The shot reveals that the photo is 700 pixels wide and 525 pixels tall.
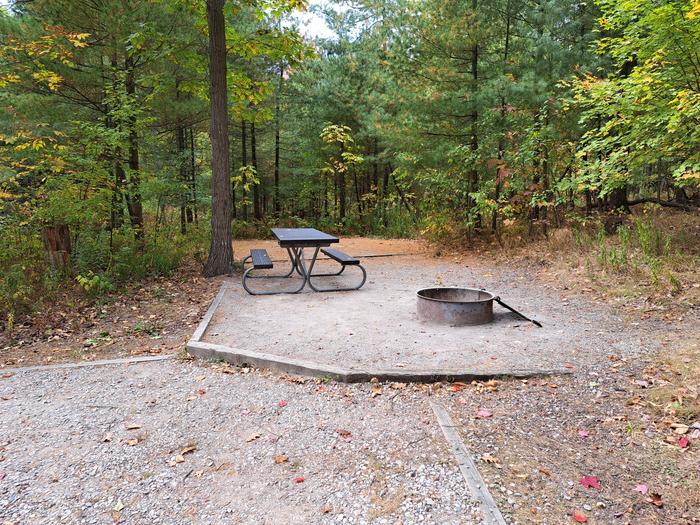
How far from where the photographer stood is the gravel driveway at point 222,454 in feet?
7.04

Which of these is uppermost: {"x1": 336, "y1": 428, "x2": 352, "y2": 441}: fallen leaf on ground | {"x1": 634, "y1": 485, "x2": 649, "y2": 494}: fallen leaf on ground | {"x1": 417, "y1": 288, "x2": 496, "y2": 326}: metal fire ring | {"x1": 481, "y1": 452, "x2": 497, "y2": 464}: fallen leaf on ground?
{"x1": 417, "y1": 288, "x2": 496, "y2": 326}: metal fire ring

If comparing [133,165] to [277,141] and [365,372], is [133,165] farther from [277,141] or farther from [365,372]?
[365,372]

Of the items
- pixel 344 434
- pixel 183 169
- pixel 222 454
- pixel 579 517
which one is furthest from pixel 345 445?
pixel 183 169

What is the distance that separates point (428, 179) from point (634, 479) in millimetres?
9077

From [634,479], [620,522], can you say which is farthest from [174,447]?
[634,479]

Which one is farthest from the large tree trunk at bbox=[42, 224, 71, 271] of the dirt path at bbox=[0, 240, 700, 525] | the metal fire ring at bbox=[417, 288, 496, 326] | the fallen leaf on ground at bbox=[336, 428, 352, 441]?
the fallen leaf on ground at bbox=[336, 428, 352, 441]

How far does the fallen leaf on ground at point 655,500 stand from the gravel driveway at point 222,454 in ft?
2.87

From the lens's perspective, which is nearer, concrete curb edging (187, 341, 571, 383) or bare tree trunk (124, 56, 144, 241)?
concrete curb edging (187, 341, 571, 383)

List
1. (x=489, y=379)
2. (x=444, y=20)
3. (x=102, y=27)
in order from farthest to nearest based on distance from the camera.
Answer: (x=444, y=20), (x=102, y=27), (x=489, y=379)

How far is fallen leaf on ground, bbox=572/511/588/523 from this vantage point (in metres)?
2.01

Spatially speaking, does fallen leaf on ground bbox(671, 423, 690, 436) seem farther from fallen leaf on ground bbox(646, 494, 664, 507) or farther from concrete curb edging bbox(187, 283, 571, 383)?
concrete curb edging bbox(187, 283, 571, 383)

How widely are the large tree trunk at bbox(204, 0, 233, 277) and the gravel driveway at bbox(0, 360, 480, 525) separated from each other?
403 centimetres

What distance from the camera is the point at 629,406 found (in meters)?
3.05

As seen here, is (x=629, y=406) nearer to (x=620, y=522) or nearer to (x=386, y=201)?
(x=620, y=522)
